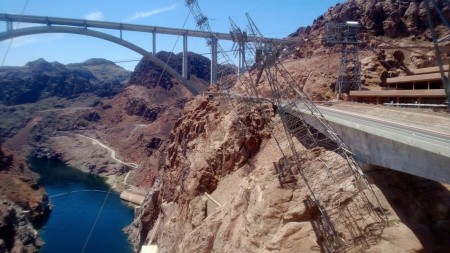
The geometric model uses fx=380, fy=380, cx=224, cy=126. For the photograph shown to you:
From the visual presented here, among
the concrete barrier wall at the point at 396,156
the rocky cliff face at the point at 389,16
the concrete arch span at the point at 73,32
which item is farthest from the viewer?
the rocky cliff face at the point at 389,16

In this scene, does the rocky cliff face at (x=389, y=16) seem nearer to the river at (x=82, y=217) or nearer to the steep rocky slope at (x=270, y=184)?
the steep rocky slope at (x=270, y=184)

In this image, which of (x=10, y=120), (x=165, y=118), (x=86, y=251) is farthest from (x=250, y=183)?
(x=10, y=120)

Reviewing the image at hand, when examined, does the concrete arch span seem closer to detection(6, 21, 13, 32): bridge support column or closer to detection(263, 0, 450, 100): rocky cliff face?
detection(6, 21, 13, 32): bridge support column

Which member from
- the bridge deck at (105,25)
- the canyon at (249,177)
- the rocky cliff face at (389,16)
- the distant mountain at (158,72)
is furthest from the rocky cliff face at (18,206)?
the distant mountain at (158,72)

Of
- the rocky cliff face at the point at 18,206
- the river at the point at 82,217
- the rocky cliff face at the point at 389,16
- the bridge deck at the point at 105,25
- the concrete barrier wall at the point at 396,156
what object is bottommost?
the river at the point at 82,217

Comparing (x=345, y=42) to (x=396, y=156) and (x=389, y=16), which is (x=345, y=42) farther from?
(x=396, y=156)

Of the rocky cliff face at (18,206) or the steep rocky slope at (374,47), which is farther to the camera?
the rocky cliff face at (18,206)

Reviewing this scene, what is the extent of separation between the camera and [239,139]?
1197 inches

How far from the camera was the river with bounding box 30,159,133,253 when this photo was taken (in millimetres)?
51969

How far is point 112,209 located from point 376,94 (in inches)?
1998

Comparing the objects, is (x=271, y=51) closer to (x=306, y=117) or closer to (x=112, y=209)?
(x=306, y=117)

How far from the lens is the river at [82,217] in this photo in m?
52.0

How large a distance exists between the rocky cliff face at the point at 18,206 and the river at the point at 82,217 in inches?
87.9

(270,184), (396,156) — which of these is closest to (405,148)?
(396,156)
